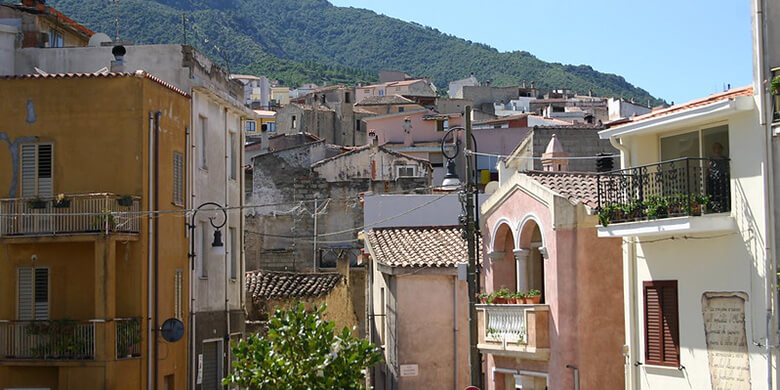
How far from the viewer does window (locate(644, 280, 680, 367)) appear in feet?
78.3

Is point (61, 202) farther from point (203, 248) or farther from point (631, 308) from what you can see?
point (631, 308)

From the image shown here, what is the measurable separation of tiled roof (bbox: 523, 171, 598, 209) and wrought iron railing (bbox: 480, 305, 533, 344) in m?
2.72

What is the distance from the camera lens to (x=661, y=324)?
79.5 ft

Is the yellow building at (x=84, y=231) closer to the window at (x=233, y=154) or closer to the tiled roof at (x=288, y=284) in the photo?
the window at (x=233, y=154)

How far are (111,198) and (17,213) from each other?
8.53 feet

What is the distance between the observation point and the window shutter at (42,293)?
1236 inches

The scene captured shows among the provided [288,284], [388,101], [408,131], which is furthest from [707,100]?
[388,101]

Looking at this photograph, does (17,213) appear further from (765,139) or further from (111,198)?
(765,139)

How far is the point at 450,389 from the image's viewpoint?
35.8 metres

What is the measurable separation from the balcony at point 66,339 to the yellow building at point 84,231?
25mm

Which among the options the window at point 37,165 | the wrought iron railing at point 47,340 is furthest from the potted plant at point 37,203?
the wrought iron railing at point 47,340

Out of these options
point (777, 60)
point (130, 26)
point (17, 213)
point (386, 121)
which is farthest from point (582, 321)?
point (130, 26)

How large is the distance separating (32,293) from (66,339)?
1914 millimetres

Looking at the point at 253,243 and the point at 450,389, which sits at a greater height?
the point at 253,243
